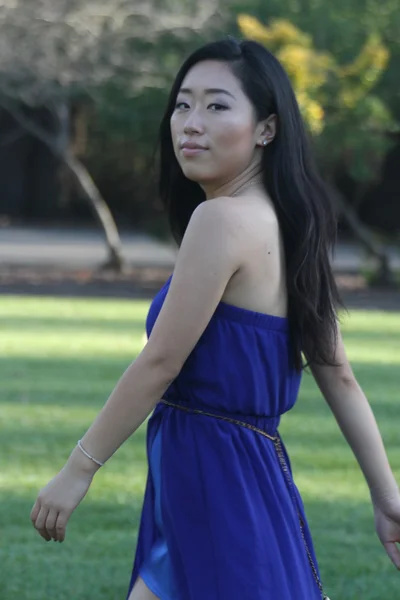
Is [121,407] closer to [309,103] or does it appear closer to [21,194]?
[309,103]

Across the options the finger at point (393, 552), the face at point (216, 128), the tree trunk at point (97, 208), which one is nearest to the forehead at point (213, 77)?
the face at point (216, 128)

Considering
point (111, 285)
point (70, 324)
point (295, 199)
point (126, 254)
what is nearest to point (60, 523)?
point (295, 199)

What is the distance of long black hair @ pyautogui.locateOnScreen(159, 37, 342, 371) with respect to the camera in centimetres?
327

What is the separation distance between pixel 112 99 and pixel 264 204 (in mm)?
20350

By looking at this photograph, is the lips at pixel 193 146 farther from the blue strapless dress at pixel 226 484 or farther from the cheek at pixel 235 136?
the blue strapless dress at pixel 226 484

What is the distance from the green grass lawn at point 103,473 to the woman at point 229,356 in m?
2.14

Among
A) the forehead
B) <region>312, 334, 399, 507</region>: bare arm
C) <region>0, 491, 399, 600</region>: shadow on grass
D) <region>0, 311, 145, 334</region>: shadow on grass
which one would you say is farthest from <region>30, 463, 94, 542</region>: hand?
<region>0, 311, 145, 334</region>: shadow on grass

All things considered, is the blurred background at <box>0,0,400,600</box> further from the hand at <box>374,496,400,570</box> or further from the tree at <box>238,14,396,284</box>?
the hand at <box>374,496,400,570</box>

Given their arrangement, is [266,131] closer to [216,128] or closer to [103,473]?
[216,128]

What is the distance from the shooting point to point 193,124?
3.23 metres

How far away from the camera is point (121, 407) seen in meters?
3.10

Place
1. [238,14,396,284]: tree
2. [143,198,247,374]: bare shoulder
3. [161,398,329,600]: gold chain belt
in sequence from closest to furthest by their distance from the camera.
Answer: [143,198,247,374]: bare shoulder < [161,398,329,600]: gold chain belt < [238,14,396,284]: tree

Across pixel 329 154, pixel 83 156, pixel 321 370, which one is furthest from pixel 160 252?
pixel 321 370

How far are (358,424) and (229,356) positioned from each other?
1.55ft
